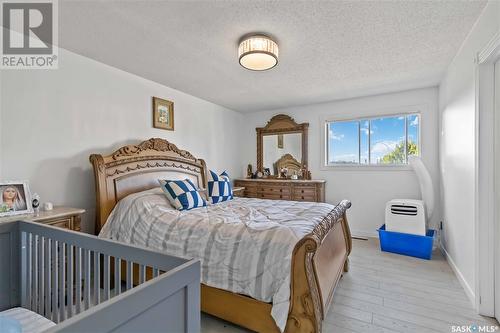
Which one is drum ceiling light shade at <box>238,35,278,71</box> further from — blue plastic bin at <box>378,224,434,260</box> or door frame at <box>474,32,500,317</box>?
blue plastic bin at <box>378,224,434,260</box>

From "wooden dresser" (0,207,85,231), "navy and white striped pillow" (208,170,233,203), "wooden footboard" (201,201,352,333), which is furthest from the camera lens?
"navy and white striped pillow" (208,170,233,203)

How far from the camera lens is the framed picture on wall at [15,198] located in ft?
6.54

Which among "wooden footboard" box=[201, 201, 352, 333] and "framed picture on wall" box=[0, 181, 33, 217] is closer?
"wooden footboard" box=[201, 201, 352, 333]

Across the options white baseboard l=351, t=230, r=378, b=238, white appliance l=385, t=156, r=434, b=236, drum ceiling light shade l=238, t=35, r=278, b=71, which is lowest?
white baseboard l=351, t=230, r=378, b=238

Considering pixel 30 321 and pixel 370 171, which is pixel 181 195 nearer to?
pixel 30 321

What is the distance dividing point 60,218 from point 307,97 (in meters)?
3.80

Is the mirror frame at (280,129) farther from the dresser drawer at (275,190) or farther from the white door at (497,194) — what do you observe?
the white door at (497,194)

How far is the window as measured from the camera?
13.3 feet

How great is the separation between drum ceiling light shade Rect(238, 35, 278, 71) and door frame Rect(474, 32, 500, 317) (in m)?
1.71

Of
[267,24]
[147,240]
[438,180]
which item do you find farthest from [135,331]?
[438,180]

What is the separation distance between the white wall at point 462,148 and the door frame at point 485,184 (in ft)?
0.36

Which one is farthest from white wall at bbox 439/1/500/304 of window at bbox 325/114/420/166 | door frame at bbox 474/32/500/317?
window at bbox 325/114/420/166

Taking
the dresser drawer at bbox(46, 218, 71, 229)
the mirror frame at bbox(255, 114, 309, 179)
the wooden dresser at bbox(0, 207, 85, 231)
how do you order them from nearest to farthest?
the wooden dresser at bbox(0, 207, 85, 231) < the dresser drawer at bbox(46, 218, 71, 229) < the mirror frame at bbox(255, 114, 309, 179)

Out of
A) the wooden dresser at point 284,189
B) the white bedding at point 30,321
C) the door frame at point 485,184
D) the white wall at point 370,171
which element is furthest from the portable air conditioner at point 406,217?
the white bedding at point 30,321
